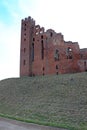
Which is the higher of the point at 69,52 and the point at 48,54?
the point at 69,52

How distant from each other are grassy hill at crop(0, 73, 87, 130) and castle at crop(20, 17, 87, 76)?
5182mm

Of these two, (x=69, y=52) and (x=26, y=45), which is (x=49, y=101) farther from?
(x=26, y=45)

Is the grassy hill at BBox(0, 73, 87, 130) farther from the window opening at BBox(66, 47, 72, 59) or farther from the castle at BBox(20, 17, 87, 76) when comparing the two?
the window opening at BBox(66, 47, 72, 59)

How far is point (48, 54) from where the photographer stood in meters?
32.2

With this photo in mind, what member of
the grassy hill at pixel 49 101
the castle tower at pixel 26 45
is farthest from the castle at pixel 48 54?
the grassy hill at pixel 49 101

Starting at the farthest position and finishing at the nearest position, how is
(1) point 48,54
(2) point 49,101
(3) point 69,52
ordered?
(1) point 48,54 < (3) point 69,52 < (2) point 49,101

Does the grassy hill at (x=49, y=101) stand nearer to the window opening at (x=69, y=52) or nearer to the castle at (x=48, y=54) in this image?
the castle at (x=48, y=54)

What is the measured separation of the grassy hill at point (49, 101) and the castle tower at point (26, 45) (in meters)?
5.38

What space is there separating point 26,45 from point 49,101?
1663 centimetres

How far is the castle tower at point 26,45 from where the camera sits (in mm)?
33438

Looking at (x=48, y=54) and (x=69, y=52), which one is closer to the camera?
(x=69, y=52)

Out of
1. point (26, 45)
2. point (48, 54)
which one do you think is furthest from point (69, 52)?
point (26, 45)

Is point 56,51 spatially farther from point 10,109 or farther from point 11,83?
point 10,109

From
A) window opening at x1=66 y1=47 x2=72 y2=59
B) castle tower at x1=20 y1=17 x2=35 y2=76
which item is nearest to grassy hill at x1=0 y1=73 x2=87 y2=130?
castle tower at x1=20 y1=17 x2=35 y2=76
